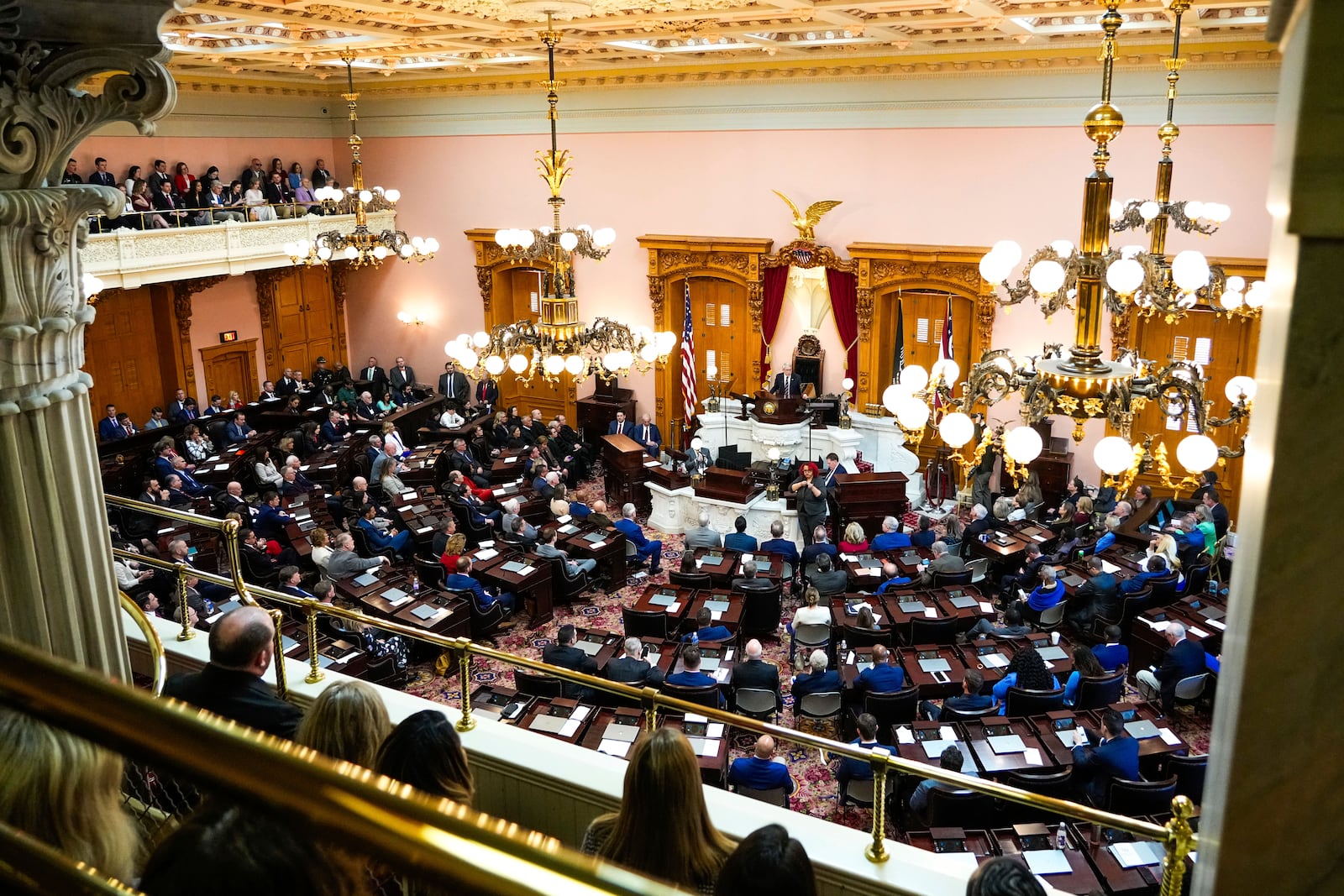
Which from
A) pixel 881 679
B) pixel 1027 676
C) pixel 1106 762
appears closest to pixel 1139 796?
pixel 1106 762

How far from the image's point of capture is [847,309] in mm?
15961

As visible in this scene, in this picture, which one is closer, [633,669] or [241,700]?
[241,700]

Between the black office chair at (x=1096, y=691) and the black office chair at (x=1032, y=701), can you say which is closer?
the black office chair at (x=1032, y=701)

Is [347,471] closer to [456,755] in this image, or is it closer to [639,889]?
[456,755]

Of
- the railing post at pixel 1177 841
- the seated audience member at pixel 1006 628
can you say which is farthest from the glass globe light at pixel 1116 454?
the seated audience member at pixel 1006 628

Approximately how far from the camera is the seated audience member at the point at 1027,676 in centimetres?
768

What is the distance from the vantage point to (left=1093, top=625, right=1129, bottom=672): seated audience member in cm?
840

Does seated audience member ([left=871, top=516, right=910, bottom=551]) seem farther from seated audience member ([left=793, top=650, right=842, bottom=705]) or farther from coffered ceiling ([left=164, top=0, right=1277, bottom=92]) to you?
coffered ceiling ([left=164, top=0, right=1277, bottom=92])

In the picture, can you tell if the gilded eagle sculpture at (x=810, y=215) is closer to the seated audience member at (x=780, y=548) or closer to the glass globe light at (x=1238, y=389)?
the seated audience member at (x=780, y=548)

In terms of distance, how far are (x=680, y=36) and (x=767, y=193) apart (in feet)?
11.4

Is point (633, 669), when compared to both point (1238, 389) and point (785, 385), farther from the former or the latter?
point (785, 385)

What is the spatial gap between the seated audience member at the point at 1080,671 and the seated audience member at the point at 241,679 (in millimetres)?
6263

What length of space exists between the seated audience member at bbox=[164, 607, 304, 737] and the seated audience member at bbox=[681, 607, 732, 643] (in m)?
5.48

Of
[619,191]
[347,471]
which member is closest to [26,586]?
Answer: [347,471]
